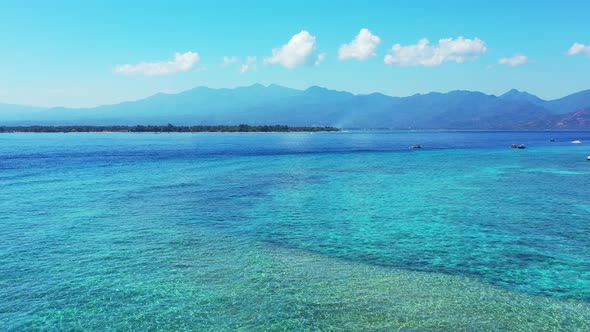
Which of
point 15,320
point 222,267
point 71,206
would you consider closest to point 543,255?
point 222,267

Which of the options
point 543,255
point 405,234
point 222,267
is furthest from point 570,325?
point 222,267

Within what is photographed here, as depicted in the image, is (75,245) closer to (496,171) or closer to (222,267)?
(222,267)

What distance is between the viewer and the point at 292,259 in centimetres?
2347

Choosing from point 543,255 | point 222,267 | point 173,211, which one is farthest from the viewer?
point 173,211

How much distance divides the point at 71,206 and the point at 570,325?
129 ft

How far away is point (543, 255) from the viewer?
80.0ft

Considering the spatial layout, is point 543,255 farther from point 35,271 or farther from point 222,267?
point 35,271

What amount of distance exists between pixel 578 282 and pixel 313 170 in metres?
53.9

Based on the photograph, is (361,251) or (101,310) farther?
(361,251)

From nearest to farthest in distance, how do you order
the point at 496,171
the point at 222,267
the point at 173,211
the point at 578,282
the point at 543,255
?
the point at 578,282 → the point at 222,267 → the point at 543,255 → the point at 173,211 → the point at 496,171

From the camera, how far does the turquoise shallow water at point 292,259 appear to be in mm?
16719

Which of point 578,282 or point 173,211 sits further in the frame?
point 173,211

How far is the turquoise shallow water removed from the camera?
54.9 feet

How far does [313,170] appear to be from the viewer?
239ft
